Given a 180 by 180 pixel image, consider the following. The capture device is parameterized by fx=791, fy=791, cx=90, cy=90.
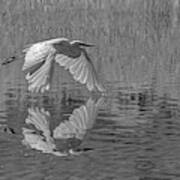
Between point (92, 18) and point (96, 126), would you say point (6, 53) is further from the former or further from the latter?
point (96, 126)

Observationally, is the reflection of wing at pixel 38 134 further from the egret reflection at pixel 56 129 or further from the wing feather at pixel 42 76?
the wing feather at pixel 42 76

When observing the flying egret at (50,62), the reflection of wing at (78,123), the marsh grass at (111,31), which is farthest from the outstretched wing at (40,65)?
the marsh grass at (111,31)

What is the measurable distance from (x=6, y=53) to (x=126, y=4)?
7.27 meters

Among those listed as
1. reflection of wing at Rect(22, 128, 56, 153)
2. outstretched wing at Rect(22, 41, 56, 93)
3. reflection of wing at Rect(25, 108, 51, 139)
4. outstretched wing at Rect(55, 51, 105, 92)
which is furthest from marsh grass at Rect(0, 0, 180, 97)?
reflection of wing at Rect(22, 128, 56, 153)

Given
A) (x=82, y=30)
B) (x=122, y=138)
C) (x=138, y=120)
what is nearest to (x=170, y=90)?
(x=138, y=120)

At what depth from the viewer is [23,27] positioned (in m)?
20.5

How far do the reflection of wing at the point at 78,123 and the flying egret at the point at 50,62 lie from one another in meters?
0.34

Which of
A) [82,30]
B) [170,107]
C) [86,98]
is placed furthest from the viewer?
A: [82,30]

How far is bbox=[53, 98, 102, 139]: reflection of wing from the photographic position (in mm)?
9000

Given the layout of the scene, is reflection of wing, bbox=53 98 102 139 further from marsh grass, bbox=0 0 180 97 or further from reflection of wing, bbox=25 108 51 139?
marsh grass, bbox=0 0 180 97

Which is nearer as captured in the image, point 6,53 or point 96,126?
point 96,126

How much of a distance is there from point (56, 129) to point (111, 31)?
10997mm

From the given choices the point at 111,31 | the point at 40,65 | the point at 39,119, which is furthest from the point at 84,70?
the point at 111,31

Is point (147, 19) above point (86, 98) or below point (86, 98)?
above
